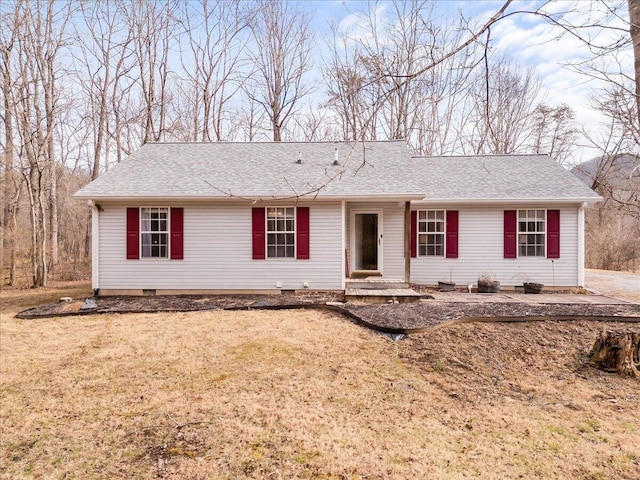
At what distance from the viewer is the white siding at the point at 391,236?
33.4 feet

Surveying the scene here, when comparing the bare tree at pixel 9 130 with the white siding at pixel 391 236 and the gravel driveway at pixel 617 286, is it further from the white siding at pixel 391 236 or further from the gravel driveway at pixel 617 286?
the gravel driveway at pixel 617 286

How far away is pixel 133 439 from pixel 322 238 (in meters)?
6.61

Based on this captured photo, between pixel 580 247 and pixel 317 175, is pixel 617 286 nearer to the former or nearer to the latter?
pixel 580 247

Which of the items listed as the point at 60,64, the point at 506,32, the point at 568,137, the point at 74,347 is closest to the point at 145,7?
the point at 60,64

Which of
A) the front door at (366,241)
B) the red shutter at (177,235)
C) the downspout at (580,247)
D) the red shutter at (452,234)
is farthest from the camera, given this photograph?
the front door at (366,241)

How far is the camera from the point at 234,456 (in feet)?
8.94

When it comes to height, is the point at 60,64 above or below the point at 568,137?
above

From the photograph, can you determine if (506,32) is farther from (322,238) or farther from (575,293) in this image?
(575,293)

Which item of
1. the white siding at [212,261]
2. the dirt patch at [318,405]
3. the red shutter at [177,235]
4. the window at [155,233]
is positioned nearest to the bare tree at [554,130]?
the white siding at [212,261]

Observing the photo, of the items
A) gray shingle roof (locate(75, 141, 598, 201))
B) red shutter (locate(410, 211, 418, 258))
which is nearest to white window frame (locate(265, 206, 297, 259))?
gray shingle roof (locate(75, 141, 598, 201))

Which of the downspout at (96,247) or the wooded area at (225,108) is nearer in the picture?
the downspout at (96,247)

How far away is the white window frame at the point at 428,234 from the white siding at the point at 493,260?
187 mm

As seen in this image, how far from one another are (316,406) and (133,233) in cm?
766

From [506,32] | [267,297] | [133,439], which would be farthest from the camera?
[267,297]
